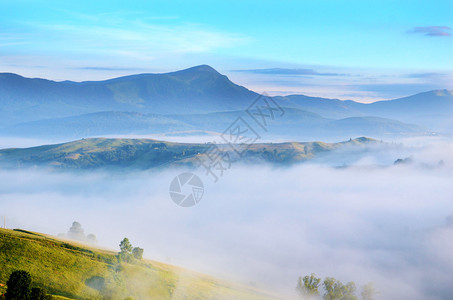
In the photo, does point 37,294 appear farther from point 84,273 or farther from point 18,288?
point 84,273

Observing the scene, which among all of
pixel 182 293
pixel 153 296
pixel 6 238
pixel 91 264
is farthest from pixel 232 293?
pixel 6 238

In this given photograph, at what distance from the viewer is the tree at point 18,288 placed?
91.8 meters

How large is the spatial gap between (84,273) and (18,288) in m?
34.2

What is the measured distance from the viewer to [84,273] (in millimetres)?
125938

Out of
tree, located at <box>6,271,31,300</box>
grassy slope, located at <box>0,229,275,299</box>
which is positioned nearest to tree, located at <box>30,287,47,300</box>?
tree, located at <box>6,271,31,300</box>

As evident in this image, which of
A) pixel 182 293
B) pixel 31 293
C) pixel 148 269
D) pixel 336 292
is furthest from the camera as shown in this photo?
pixel 336 292

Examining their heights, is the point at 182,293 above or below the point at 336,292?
above

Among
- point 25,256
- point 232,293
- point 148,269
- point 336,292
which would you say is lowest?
point 336,292

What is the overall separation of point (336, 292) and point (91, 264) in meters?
116

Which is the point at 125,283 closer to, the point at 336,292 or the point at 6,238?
the point at 6,238

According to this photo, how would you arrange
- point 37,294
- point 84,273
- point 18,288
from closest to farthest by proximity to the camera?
point 18,288
point 37,294
point 84,273

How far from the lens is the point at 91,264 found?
13412 cm

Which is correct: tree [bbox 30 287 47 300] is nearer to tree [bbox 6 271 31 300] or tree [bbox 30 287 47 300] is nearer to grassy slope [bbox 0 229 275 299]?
tree [bbox 6 271 31 300]

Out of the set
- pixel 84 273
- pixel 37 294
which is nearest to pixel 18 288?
pixel 37 294
